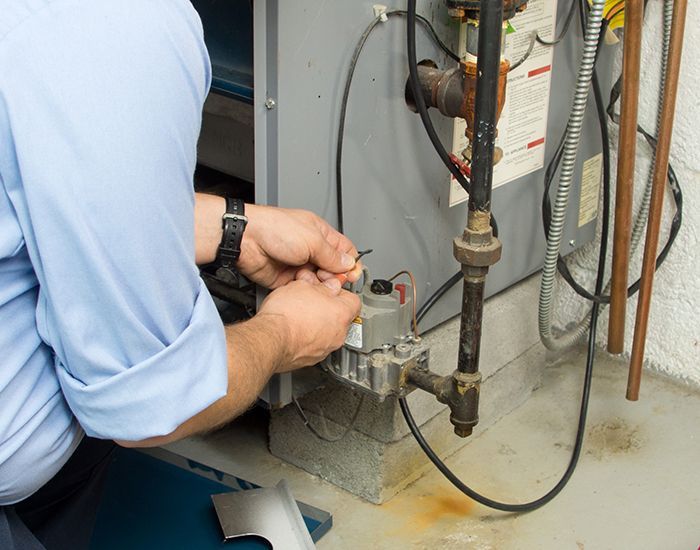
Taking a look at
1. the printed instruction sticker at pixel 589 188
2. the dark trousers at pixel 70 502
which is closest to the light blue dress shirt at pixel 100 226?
the dark trousers at pixel 70 502

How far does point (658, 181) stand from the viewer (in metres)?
1.51

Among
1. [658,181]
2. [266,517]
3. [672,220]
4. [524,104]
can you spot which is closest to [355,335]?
[266,517]

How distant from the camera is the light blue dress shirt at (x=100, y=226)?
0.69 m

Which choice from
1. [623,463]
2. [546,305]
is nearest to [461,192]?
[546,305]

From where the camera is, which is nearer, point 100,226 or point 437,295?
point 100,226

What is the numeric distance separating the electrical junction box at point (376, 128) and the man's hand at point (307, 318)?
12 centimetres

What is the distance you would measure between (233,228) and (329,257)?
0.13m

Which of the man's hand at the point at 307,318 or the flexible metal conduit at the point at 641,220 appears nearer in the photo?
the man's hand at the point at 307,318

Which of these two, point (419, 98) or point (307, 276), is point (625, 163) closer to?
point (419, 98)

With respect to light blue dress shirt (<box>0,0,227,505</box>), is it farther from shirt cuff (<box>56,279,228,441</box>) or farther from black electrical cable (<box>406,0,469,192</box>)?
black electrical cable (<box>406,0,469,192</box>)

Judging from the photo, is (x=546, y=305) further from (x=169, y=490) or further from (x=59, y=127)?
(x=59, y=127)

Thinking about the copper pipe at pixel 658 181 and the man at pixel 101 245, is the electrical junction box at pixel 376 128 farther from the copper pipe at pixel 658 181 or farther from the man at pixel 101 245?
the man at pixel 101 245

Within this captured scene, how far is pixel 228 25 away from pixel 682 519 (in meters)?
1.04

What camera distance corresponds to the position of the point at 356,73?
3.95 feet
